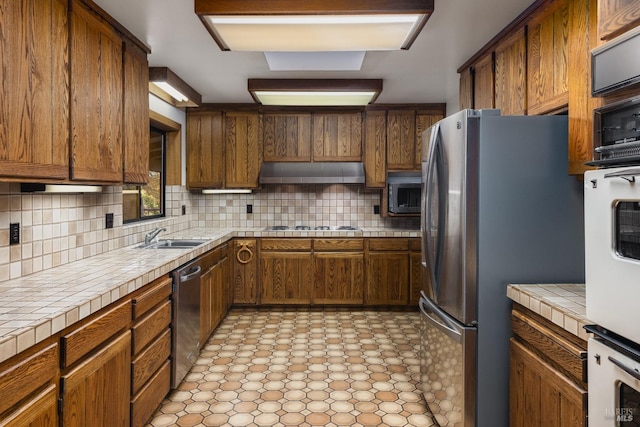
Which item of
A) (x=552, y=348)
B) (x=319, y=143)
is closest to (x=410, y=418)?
(x=552, y=348)

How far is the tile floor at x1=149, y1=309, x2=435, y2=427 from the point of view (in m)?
2.50

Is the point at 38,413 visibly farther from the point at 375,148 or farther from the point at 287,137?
the point at 375,148

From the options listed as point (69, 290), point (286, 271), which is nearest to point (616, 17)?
point (69, 290)

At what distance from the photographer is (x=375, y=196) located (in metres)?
5.25

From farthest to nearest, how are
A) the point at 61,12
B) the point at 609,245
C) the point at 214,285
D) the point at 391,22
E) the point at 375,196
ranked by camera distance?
1. the point at 375,196
2. the point at 214,285
3. the point at 391,22
4. the point at 61,12
5. the point at 609,245

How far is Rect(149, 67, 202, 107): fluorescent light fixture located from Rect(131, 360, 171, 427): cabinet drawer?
226 centimetres

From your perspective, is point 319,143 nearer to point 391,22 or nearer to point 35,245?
point 391,22

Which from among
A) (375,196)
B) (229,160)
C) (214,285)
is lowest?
(214,285)

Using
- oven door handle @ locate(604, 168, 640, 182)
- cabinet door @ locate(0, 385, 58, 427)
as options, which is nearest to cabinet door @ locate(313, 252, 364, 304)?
cabinet door @ locate(0, 385, 58, 427)

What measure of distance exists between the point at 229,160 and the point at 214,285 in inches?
66.3

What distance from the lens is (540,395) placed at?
173 cm

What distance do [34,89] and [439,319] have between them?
90.2 inches

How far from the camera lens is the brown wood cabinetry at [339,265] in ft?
15.5

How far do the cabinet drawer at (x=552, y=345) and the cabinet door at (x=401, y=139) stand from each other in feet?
10.1
